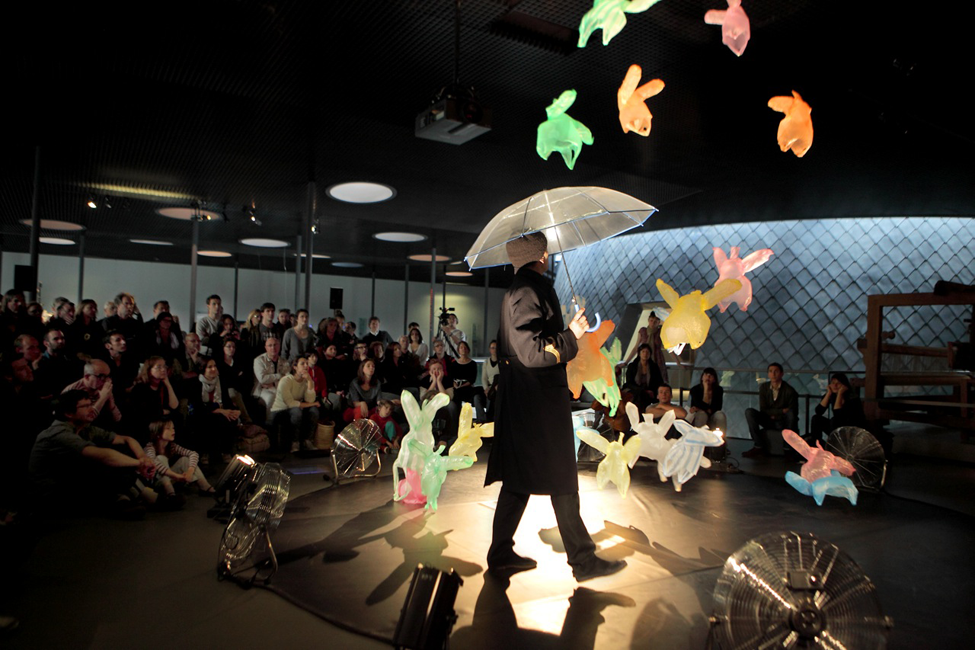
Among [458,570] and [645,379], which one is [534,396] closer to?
[458,570]

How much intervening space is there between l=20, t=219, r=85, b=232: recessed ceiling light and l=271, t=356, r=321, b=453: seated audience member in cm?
775

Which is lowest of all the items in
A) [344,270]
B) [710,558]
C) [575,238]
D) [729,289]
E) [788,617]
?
[710,558]

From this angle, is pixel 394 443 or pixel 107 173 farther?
pixel 107 173

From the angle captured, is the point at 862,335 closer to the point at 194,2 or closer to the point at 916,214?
the point at 916,214

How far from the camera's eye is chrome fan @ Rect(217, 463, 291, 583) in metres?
2.95

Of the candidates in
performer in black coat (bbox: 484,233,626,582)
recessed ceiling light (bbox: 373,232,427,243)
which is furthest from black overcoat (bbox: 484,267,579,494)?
recessed ceiling light (bbox: 373,232,427,243)

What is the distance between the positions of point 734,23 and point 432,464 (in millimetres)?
3017

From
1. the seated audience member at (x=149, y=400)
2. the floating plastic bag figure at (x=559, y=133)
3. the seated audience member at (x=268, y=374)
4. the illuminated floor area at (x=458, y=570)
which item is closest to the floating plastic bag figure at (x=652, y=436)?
the illuminated floor area at (x=458, y=570)

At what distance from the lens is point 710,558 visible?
3.46 meters

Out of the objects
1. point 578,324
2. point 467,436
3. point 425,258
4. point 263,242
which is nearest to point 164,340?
point 467,436

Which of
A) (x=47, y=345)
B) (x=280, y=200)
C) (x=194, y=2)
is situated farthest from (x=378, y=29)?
(x=280, y=200)

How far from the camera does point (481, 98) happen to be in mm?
5387

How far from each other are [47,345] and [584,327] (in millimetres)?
4513

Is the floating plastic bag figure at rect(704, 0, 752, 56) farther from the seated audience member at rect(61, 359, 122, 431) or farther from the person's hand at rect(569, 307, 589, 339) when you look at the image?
the seated audience member at rect(61, 359, 122, 431)
